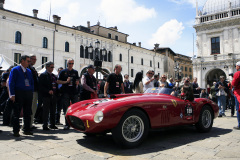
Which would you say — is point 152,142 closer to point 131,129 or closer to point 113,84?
point 131,129

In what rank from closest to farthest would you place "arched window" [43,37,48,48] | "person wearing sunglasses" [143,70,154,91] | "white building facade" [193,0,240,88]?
1. "person wearing sunglasses" [143,70,154,91]
2. "arched window" [43,37,48,48]
3. "white building facade" [193,0,240,88]

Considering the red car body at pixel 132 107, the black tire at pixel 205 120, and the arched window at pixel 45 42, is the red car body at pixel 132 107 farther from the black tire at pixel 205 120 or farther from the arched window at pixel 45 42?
the arched window at pixel 45 42

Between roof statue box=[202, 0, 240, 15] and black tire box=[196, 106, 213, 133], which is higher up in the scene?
roof statue box=[202, 0, 240, 15]

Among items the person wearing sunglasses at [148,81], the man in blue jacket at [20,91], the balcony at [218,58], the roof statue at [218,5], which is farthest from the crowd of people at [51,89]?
the roof statue at [218,5]

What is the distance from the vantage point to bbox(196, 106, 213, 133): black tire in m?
5.34

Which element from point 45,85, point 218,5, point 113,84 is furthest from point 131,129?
point 218,5

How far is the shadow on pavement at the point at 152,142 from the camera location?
3.77 meters

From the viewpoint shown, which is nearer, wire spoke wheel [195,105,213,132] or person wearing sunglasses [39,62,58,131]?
wire spoke wheel [195,105,213,132]

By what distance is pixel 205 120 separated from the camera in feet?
18.2

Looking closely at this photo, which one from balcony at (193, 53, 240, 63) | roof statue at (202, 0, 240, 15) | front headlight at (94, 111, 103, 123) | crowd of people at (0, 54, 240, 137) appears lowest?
front headlight at (94, 111, 103, 123)

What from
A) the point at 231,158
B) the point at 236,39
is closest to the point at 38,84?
the point at 231,158

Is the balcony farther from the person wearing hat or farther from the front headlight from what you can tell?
the front headlight

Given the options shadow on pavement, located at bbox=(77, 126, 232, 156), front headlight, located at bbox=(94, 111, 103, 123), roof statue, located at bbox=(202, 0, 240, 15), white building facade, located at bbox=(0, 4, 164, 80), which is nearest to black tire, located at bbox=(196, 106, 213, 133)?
shadow on pavement, located at bbox=(77, 126, 232, 156)

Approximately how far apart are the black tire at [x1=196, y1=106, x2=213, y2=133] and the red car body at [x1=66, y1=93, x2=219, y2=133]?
7.5 inches
